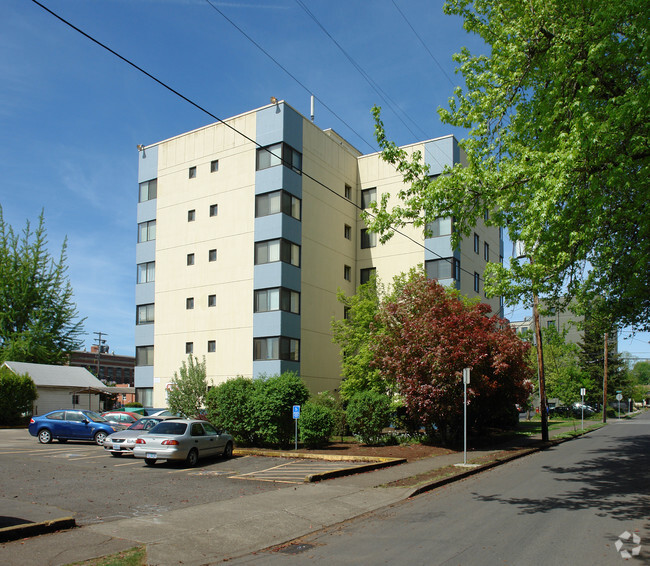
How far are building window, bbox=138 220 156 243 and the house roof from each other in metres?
13.4

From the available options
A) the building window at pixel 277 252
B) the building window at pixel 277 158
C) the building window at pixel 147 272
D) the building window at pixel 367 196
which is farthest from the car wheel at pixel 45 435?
the building window at pixel 367 196

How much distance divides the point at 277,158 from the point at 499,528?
27772 mm

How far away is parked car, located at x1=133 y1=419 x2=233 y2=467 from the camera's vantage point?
16.8 metres

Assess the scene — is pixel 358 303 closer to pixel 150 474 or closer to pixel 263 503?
pixel 150 474

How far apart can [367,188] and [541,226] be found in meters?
28.7

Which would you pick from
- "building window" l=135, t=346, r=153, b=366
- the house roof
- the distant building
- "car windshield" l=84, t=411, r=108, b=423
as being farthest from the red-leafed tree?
the distant building

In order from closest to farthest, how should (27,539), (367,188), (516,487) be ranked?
(27,539) → (516,487) → (367,188)

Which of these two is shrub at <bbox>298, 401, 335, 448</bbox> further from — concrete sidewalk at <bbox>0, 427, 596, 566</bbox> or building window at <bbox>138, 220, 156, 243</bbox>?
Result: building window at <bbox>138, 220, 156, 243</bbox>

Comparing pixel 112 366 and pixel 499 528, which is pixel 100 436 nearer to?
pixel 499 528

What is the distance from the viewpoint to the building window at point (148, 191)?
39125 mm

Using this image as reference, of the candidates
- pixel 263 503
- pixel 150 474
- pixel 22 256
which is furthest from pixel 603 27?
pixel 22 256

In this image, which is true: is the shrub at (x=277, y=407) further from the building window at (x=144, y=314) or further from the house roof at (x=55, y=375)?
the house roof at (x=55, y=375)

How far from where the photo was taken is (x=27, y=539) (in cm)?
789

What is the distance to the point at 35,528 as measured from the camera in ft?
26.8
